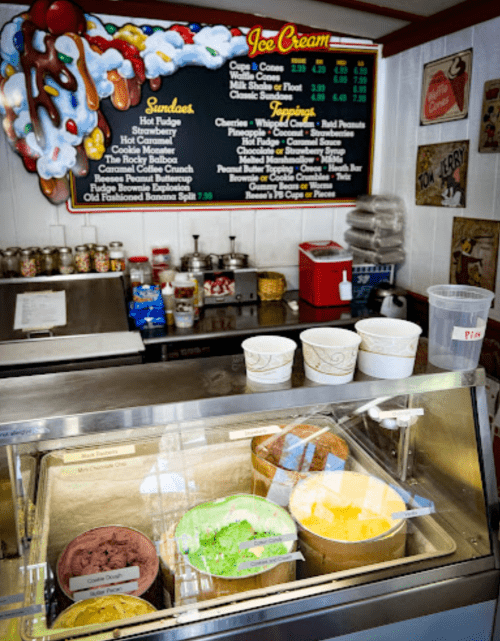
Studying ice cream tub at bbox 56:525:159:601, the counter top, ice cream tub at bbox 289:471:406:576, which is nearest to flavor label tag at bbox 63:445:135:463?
ice cream tub at bbox 56:525:159:601

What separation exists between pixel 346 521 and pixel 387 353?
0.48 m

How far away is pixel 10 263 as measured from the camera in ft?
10.4

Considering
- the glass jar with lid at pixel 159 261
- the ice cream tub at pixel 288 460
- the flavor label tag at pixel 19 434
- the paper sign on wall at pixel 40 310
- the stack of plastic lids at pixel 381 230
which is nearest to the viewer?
the flavor label tag at pixel 19 434

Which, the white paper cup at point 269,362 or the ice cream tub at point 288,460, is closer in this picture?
the white paper cup at point 269,362

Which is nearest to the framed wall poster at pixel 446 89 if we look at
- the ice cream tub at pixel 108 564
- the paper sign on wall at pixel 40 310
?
the paper sign on wall at pixel 40 310

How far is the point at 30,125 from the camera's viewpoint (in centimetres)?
317

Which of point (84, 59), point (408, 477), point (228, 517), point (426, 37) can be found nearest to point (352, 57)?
point (426, 37)

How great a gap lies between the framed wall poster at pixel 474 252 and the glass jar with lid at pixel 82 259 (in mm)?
2155

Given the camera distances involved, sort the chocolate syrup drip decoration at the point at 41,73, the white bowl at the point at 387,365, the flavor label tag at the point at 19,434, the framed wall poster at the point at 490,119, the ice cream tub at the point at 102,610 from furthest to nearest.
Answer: the chocolate syrup drip decoration at the point at 41,73
the framed wall poster at the point at 490,119
the white bowl at the point at 387,365
the ice cream tub at the point at 102,610
the flavor label tag at the point at 19,434

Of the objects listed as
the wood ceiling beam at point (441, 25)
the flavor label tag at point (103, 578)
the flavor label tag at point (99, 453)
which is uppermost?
the wood ceiling beam at point (441, 25)

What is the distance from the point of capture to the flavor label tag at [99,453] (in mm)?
1343

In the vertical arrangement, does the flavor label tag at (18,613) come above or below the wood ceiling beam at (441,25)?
below

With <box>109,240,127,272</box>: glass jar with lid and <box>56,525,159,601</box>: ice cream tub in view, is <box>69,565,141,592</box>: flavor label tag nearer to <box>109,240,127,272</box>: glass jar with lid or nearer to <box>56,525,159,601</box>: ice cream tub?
<box>56,525,159,601</box>: ice cream tub

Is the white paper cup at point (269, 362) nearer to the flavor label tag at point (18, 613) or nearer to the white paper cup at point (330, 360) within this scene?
the white paper cup at point (330, 360)
